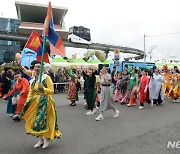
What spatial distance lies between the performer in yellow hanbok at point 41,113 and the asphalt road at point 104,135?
1.11 ft

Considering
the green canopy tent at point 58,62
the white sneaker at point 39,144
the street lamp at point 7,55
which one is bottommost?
the white sneaker at point 39,144

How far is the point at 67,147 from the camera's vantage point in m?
5.15

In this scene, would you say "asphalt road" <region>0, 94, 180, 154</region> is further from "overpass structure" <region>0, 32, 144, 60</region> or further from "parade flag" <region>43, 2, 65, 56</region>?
"overpass structure" <region>0, 32, 144, 60</region>

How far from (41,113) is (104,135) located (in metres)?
1.82

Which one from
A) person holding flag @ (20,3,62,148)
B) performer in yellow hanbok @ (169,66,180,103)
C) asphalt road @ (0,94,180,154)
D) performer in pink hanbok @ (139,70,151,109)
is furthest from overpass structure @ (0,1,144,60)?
person holding flag @ (20,3,62,148)

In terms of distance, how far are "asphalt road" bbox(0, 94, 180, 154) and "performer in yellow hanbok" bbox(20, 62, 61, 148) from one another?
34 centimetres

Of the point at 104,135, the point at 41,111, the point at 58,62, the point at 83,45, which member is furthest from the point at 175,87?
the point at 83,45

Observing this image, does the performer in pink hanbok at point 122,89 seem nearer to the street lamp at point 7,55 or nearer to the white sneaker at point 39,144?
the white sneaker at point 39,144

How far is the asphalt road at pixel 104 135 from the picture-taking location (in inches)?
197

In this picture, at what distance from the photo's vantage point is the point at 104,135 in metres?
6.11

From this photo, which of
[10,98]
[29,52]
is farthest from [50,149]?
[29,52]

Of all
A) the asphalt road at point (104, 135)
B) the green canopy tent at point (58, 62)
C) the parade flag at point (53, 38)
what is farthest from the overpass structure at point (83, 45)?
the parade flag at point (53, 38)

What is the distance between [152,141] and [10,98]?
486 centimetres

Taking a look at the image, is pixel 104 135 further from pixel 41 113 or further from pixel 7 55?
pixel 7 55
